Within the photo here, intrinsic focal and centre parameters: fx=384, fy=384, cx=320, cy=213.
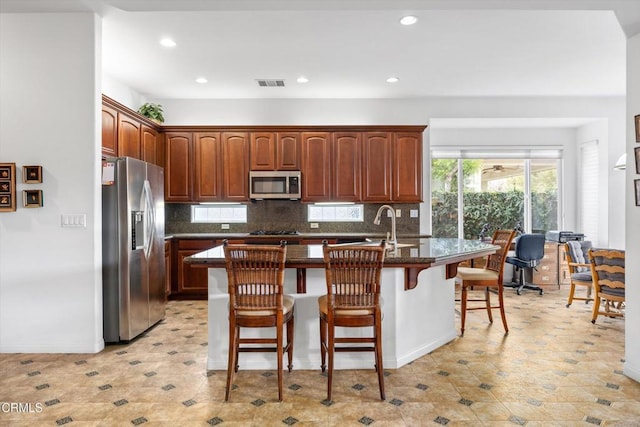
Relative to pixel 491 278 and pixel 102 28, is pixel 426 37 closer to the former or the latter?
pixel 491 278

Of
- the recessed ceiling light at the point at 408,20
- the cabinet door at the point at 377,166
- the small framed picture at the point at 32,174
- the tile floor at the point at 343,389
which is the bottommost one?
the tile floor at the point at 343,389

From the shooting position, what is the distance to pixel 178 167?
5590 mm

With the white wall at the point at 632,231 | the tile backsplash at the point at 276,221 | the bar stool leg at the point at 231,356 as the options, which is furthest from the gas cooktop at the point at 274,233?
the white wall at the point at 632,231

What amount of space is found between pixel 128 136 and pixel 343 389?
3798 mm

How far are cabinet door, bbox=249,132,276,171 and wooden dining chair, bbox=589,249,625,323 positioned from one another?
160 inches

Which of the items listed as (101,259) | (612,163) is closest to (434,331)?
(101,259)

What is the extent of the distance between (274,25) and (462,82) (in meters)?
2.83

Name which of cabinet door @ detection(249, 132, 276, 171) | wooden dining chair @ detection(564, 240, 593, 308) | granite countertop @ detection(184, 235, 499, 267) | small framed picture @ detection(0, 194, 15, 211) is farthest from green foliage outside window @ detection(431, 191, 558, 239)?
small framed picture @ detection(0, 194, 15, 211)

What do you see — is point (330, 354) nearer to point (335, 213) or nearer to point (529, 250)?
point (335, 213)

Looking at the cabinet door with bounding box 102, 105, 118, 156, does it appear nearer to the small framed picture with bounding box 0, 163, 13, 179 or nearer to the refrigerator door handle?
the refrigerator door handle

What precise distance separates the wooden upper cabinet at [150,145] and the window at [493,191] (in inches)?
175

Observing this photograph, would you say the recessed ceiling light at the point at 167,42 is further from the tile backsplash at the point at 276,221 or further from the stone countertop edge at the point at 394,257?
the tile backsplash at the point at 276,221

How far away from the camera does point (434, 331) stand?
11.2ft

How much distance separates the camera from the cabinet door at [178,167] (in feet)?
18.3
